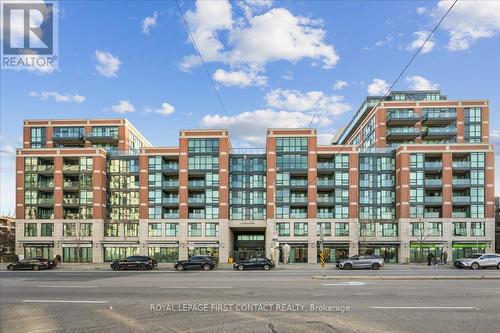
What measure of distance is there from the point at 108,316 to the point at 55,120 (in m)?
70.5

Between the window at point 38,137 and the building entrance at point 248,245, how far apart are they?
128 feet

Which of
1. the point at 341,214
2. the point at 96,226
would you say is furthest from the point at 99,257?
the point at 341,214

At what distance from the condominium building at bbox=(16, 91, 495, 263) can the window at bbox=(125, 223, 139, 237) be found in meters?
0.15

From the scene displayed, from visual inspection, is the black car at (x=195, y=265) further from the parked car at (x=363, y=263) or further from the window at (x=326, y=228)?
the window at (x=326, y=228)

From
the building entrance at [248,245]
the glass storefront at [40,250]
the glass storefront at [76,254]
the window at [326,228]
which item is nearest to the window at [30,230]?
the glass storefront at [40,250]

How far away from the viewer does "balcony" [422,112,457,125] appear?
70.9 m

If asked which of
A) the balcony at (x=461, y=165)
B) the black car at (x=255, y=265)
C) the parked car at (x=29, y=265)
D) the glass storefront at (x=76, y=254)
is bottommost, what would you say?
the glass storefront at (x=76, y=254)

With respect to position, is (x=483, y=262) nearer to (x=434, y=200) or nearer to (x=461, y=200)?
(x=434, y=200)

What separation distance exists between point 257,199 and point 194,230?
10.4 metres

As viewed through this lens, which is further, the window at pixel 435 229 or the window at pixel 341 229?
the window at pixel 341 229

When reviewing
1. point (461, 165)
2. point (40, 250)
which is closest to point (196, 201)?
point (40, 250)

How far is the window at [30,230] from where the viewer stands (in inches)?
2447

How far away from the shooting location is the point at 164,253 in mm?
61344

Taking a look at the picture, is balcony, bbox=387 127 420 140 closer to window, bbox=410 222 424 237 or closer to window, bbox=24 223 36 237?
window, bbox=410 222 424 237
